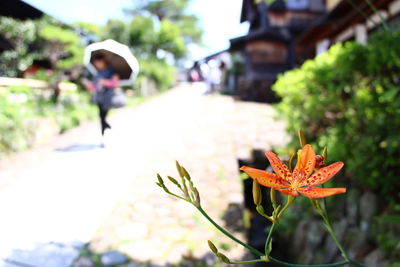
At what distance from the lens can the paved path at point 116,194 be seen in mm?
937

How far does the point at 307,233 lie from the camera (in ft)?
12.2

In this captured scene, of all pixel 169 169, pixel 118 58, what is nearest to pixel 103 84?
pixel 118 58

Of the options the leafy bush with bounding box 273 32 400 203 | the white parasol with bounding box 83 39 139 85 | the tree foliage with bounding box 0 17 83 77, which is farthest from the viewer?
the tree foliage with bounding box 0 17 83 77

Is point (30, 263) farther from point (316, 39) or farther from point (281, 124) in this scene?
point (316, 39)

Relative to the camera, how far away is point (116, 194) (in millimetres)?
2145

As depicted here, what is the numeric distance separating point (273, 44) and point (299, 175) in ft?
51.5

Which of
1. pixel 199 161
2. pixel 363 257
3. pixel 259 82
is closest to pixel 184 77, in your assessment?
pixel 259 82

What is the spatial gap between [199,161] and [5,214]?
392 centimetres

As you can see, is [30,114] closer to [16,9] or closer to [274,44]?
[16,9]

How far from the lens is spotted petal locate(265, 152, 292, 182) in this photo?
55 centimetres

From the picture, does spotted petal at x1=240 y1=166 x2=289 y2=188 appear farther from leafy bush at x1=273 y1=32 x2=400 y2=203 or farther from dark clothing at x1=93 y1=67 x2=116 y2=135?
leafy bush at x1=273 y1=32 x2=400 y2=203

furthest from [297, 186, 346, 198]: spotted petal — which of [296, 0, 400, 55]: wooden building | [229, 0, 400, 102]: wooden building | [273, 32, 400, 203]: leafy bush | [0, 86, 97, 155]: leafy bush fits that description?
[229, 0, 400, 102]: wooden building

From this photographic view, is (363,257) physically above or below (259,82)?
below

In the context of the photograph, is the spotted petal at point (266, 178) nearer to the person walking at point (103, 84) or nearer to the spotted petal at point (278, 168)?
the spotted petal at point (278, 168)
